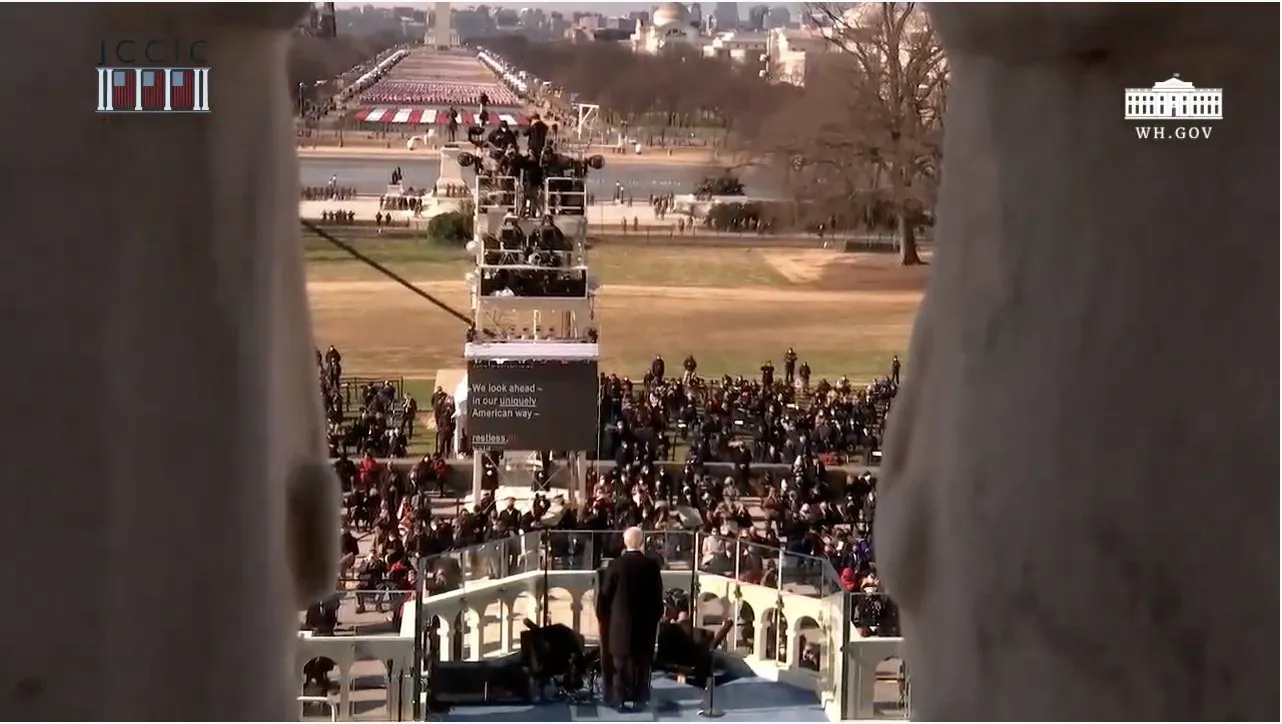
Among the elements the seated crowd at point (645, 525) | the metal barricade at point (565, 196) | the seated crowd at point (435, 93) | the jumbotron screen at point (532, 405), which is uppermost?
the seated crowd at point (435, 93)

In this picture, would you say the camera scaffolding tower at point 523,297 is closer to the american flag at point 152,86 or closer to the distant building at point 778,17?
the distant building at point 778,17

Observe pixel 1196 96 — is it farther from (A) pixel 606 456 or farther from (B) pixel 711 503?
(A) pixel 606 456

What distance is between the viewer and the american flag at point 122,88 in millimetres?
855

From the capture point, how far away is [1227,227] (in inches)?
36.6

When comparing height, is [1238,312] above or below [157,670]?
above

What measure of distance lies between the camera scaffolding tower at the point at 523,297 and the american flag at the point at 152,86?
3.23m

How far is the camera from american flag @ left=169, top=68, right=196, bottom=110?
864mm

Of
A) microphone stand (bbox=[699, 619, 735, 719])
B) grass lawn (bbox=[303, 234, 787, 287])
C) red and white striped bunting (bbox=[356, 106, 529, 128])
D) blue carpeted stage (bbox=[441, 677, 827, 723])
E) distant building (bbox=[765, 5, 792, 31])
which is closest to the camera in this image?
blue carpeted stage (bbox=[441, 677, 827, 723])

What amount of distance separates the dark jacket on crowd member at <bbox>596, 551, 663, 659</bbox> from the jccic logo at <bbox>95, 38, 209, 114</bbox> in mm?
1082

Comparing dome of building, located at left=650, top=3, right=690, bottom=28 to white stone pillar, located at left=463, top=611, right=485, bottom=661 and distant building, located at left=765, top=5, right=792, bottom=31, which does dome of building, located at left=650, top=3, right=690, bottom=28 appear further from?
A: white stone pillar, located at left=463, top=611, right=485, bottom=661

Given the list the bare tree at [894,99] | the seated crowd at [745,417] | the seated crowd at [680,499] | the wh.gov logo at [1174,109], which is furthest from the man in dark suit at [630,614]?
the seated crowd at [745,417]

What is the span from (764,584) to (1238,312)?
2119 mm

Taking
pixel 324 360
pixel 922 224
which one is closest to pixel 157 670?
pixel 922 224

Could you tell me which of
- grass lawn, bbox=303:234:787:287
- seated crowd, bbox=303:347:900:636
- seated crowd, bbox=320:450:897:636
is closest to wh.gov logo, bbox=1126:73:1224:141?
seated crowd, bbox=303:347:900:636
